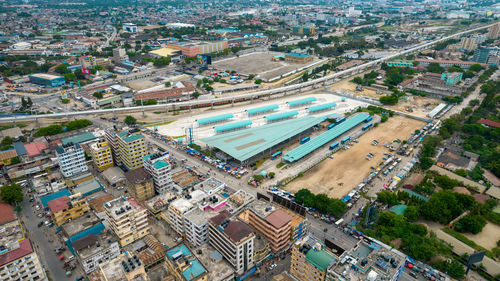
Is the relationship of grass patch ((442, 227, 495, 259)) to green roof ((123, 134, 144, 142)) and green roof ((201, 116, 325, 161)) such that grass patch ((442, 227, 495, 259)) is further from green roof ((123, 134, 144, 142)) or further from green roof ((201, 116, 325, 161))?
Answer: green roof ((123, 134, 144, 142))

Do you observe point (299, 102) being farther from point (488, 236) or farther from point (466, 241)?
point (466, 241)

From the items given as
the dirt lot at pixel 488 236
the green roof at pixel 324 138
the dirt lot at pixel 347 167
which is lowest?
the dirt lot at pixel 488 236

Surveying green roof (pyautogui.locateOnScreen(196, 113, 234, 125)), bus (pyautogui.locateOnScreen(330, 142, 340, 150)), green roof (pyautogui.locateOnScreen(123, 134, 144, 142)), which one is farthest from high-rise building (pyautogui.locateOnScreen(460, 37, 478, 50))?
green roof (pyautogui.locateOnScreen(123, 134, 144, 142))

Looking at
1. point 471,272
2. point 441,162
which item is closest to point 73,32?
point 441,162

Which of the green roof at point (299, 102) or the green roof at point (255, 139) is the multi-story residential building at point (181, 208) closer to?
the green roof at point (255, 139)

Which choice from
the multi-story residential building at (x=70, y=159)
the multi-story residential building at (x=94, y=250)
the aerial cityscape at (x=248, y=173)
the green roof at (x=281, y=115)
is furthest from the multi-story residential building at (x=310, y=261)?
the green roof at (x=281, y=115)

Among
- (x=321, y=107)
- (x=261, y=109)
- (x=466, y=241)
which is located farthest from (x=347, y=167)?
(x=261, y=109)

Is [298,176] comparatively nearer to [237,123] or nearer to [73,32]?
[237,123]
